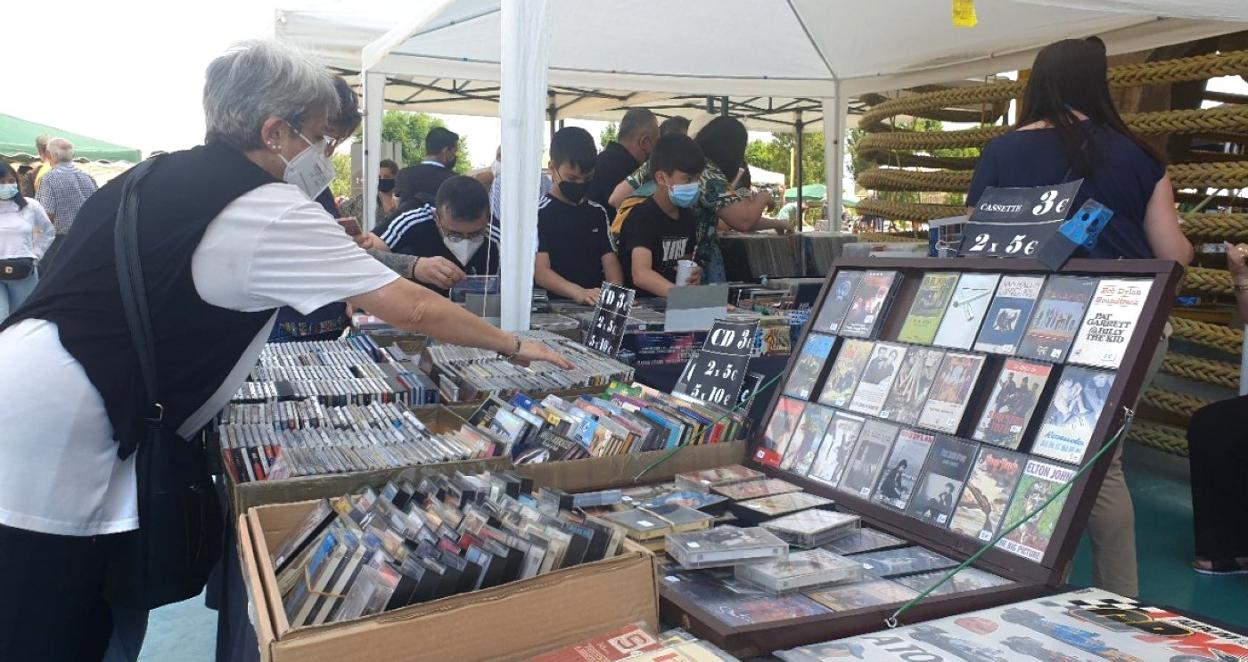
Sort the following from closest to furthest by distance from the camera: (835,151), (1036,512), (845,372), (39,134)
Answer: (1036,512), (845,372), (835,151), (39,134)

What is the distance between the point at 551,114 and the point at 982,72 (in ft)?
19.1

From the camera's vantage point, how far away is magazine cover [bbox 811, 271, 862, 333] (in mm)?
2025

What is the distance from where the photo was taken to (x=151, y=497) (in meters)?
1.70

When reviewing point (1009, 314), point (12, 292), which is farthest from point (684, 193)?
point (12, 292)

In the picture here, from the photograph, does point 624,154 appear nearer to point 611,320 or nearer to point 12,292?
point 611,320

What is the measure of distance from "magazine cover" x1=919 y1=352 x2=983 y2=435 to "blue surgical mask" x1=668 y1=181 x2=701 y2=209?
220 centimetres

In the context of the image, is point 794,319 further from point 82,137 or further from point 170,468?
point 82,137

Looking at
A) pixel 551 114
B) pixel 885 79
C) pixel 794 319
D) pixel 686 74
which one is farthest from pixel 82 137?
pixel 794 319

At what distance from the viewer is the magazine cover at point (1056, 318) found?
62.0 inches

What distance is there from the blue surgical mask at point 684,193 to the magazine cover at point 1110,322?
2.35 metres

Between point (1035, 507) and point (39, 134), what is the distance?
16428 millimetres

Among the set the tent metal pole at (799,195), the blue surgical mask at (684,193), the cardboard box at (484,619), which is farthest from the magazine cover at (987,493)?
the tent metal pole at (799,195)

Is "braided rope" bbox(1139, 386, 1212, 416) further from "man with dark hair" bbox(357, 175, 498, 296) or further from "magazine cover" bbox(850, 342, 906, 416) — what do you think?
"man with dark hair" bbox(357, 175, 498, 296)

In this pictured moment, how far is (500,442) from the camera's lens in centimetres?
192
